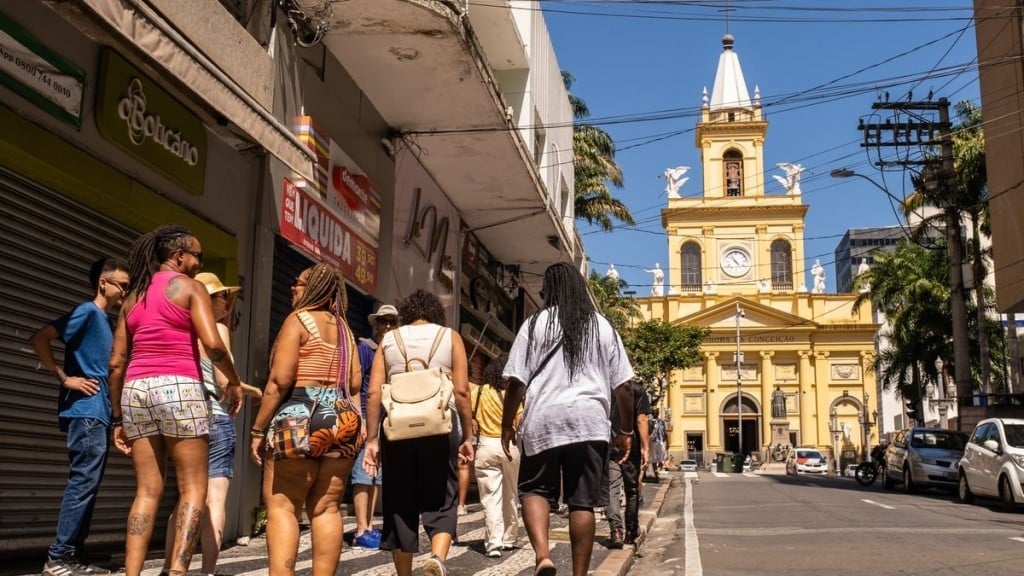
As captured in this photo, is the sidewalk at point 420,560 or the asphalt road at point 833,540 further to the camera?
the asphalt road at point 833,540

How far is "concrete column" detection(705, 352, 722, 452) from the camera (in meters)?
68.0

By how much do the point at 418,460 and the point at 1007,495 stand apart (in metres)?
12.9

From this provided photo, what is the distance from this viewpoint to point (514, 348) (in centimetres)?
521

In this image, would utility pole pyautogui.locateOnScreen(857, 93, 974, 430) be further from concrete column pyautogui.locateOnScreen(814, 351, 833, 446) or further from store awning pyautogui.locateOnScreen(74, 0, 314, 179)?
concrete column pyautogui.locateOnScreen(814, 351, 833, 446)

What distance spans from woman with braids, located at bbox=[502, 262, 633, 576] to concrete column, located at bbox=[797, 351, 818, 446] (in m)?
65.7

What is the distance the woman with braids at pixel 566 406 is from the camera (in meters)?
4.96

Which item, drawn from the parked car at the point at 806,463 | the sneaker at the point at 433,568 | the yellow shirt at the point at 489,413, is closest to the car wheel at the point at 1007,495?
the yellow shirt at the point at 489,413

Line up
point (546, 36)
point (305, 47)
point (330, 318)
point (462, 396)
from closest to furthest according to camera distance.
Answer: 1. point (330, 318)
2. point (462, 396)
3. point (305, 47)
4. point (546, 36)

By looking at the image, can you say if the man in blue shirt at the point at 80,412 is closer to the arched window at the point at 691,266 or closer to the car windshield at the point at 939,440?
the car windshield at the point at 939,440

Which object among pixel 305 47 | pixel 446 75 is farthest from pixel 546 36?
pixel 305 47

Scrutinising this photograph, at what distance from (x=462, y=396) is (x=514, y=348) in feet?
1.23

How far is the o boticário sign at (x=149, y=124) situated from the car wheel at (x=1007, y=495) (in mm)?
12561

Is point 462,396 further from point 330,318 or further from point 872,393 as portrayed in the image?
point 872,393

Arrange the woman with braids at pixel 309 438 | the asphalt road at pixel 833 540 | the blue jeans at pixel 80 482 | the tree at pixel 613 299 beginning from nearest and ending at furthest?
the woman with braids at pixel 309 438
the blue jeans at pixel 80 482
the asphalt road at pixel 833 540
the tree at pixel 613 299
